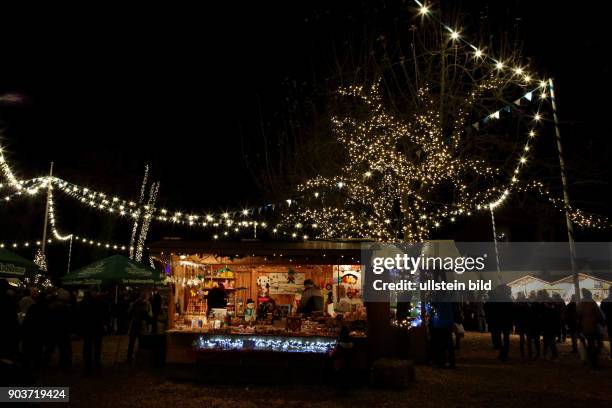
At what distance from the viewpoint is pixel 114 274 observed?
37.3ft

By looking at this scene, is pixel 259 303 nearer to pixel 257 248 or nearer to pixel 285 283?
pixel 285 283

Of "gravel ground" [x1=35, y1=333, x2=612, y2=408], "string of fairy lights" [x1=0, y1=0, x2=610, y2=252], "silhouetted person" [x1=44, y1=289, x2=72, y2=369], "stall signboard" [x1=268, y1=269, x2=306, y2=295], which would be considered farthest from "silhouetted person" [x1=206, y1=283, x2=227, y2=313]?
"string of fairy lights" [x1=0, y1=0, x2=610, y2=252]

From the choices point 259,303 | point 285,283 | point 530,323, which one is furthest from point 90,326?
point 530,323

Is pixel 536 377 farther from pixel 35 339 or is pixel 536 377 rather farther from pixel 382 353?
pixel 35 339

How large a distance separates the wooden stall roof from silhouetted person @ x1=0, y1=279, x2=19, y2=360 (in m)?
3.23

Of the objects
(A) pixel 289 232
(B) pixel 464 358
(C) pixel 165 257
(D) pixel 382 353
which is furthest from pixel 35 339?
(A) pixel 289 232

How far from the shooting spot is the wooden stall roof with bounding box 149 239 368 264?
1041cm

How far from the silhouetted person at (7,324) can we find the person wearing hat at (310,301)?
17.4 ft

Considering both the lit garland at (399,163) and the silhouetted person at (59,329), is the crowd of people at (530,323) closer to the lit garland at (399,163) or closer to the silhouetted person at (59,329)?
the lit garland at (399,163)

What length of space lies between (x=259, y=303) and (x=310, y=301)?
4.94 ft

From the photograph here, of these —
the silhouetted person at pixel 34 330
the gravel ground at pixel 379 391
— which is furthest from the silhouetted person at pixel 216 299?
the silhouetted person at pixel 34 330

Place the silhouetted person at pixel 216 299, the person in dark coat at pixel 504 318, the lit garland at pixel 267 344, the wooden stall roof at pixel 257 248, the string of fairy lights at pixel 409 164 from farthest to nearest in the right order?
the string of fairy lights at pixel 409 164 < the person in dark coat at pixel 504 318 < the silhouetted person at pixel 216 299 < the wooden stall roof at pixel 257 248 < the lit garland at pixel 267 344

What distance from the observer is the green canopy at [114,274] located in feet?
37.3

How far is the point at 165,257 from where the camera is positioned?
11.1 metres
